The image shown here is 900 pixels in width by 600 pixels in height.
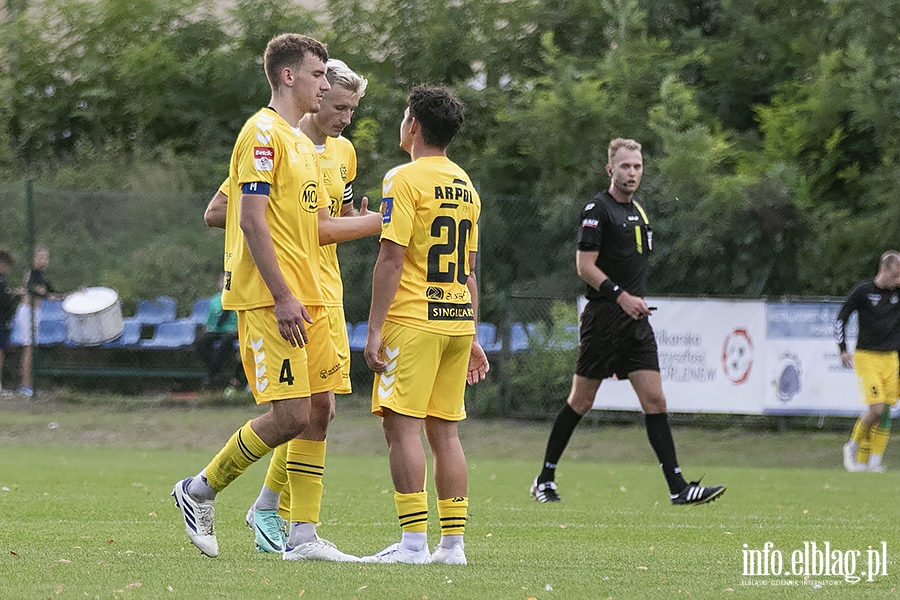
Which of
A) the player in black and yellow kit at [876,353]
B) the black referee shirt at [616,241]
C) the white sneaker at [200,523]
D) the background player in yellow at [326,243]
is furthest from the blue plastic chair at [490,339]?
the white sneaker at [200,523]

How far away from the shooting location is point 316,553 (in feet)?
19.8

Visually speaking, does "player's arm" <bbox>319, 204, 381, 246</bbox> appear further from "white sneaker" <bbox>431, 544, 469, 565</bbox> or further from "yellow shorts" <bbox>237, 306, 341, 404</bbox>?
"white sneaker" <bbox>431, 544, 469, 565</bbox>

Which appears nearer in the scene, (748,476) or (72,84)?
(748,476)

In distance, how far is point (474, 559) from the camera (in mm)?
6242

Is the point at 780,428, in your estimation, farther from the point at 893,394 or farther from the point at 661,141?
the point at 661,141

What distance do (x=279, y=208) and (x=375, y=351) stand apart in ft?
2.55

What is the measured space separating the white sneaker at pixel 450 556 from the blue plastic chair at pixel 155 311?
12.1 m

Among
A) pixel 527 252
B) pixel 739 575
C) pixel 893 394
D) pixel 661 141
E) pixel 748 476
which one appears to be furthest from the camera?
pixel 661 141

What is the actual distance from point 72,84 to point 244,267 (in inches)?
755

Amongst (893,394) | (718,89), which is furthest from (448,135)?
(718,89)

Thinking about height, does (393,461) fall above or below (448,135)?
below

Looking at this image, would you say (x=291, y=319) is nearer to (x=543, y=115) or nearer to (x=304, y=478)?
(x=304, y=478)

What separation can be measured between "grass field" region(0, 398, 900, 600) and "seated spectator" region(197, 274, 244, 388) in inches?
17.6

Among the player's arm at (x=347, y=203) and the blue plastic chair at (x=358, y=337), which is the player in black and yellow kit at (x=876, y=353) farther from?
the player's arm at (x=347, y=203)
